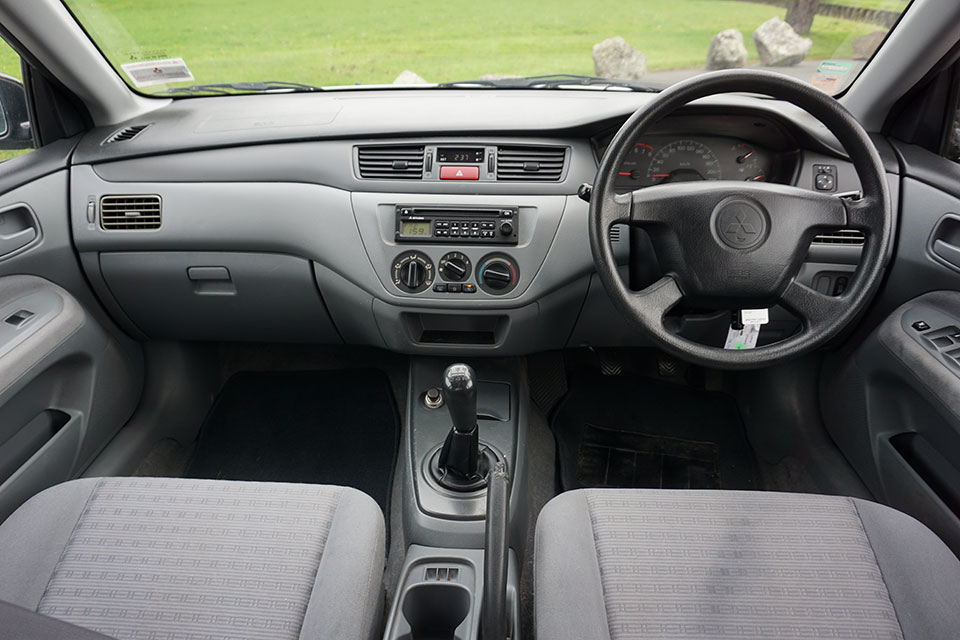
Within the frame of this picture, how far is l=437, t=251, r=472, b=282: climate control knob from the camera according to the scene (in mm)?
1590

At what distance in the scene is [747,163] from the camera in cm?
167

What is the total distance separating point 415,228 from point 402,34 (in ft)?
2.39

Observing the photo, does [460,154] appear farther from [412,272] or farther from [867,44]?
[867,44]

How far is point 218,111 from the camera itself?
6.27 feet

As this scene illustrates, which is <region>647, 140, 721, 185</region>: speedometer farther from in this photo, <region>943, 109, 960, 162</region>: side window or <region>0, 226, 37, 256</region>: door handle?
<region>0, 226, 37, 256</region>: door handle

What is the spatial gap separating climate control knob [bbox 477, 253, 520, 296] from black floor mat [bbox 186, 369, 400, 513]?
2.80ft

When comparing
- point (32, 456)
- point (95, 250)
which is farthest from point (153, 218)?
point (32, 456)

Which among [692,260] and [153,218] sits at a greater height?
[692,260]

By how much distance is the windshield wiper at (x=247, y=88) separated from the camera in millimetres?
1995

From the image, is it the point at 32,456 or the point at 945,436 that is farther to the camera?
the point at 32,456

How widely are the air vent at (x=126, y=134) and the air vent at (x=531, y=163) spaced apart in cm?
109

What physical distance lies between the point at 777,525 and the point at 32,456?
1728 millimetres

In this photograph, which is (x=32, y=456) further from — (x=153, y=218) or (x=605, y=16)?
(x=605, y=16)

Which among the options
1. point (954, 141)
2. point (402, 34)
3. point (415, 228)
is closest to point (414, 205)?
point (415, 228)
